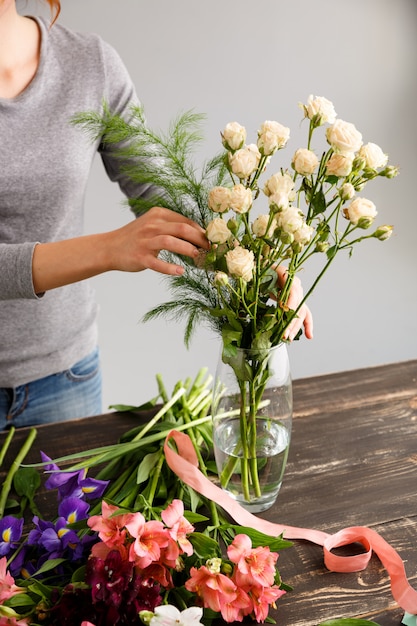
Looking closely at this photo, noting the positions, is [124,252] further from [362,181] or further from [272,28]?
[272,28]

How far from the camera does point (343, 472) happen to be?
114 cm

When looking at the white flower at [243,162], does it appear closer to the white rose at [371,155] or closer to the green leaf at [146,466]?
the white rose at [371,155]

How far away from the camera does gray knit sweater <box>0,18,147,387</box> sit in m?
1.39

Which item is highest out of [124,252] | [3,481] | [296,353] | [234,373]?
[124,252]

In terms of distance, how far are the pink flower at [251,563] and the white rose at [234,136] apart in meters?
0.45

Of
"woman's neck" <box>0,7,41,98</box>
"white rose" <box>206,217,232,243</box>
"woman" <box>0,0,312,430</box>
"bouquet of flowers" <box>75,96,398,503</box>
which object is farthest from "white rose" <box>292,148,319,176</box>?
"woman's neck" <box>0,7,41,98</box>

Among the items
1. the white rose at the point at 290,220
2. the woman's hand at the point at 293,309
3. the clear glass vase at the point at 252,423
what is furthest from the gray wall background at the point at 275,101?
the white rose at the point at 290,220

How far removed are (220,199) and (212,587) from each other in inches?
17.0

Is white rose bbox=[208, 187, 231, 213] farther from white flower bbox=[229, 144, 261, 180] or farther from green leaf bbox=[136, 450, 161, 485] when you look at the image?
green leaf bbox=[136, 450, 161, 485]

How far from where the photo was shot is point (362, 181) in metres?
0.88

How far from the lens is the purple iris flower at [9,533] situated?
938 millimetres

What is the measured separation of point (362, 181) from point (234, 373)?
0.30 meters

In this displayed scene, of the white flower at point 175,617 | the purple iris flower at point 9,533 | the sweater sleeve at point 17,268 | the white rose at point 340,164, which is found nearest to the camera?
the white flower at point 175,617

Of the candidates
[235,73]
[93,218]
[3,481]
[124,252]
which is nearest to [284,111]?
[235,73]
